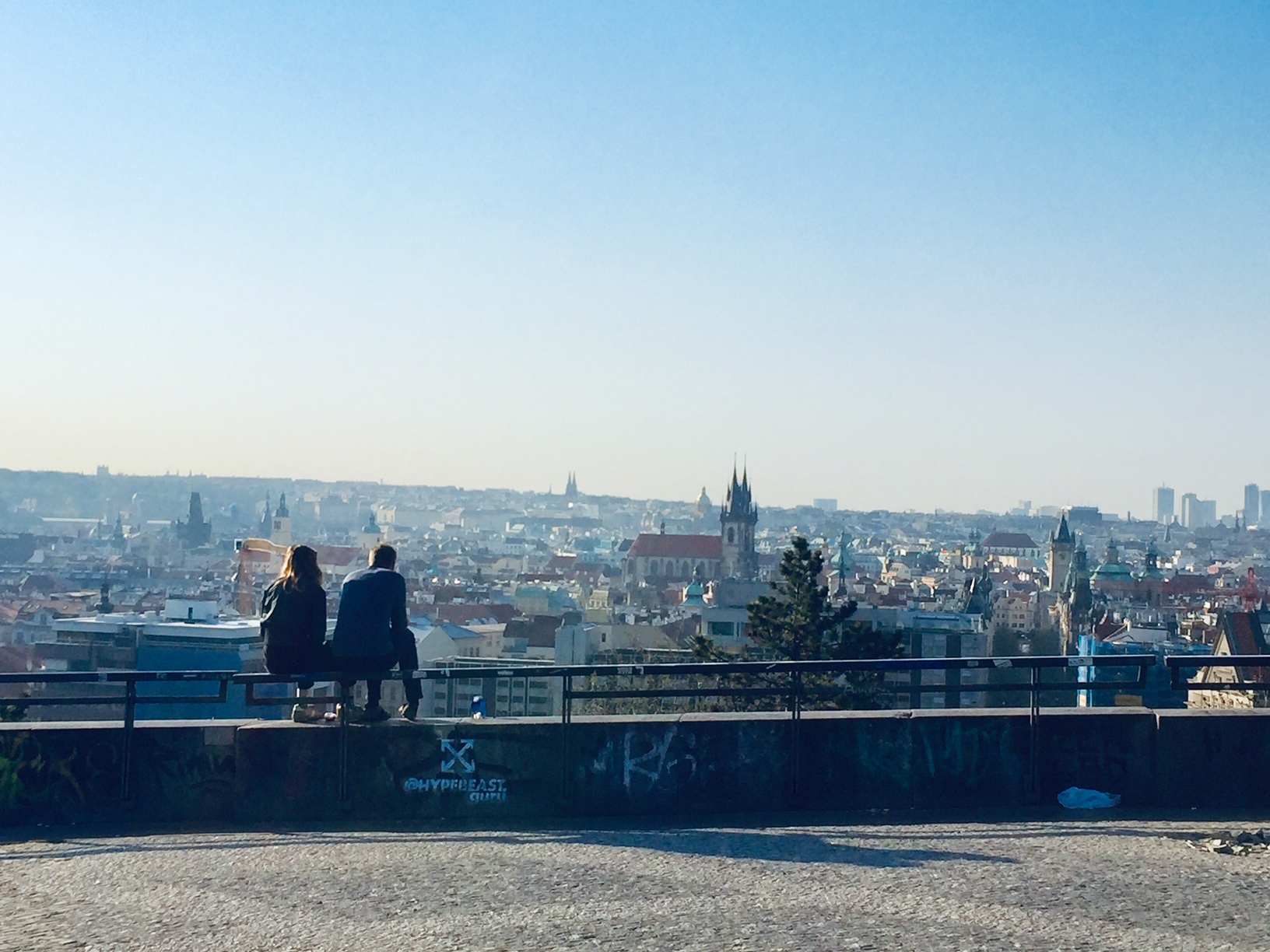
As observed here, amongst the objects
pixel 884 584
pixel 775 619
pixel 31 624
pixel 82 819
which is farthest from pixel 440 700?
pixel 884 584

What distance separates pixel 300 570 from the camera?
27.2ft

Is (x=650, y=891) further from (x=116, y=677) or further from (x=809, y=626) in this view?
(x=809, y=626)

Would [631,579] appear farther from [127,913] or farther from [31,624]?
[127,913]

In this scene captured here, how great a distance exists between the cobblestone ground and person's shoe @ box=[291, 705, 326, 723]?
2.77ft

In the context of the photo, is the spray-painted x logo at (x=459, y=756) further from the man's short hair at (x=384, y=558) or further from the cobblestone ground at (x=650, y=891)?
the man's short hair at (x=384, y=558)

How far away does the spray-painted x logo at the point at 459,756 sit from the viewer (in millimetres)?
8039

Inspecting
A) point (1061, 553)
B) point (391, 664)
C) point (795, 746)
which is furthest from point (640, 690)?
point (1061, 553)

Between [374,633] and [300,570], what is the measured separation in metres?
0.54

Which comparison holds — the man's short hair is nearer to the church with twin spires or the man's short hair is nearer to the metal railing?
the metal railing

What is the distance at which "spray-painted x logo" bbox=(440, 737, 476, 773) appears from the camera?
804 centimetres

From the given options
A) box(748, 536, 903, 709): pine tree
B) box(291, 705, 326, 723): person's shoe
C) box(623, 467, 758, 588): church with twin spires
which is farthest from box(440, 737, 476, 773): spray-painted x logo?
box(623, 467, 758, 588): church with twin spires

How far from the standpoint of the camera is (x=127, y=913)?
5895 millimetres

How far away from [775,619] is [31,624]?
2550 inches

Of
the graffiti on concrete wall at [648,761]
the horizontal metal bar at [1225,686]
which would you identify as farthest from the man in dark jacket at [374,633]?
the horizontal metal bar at [1225,686]
